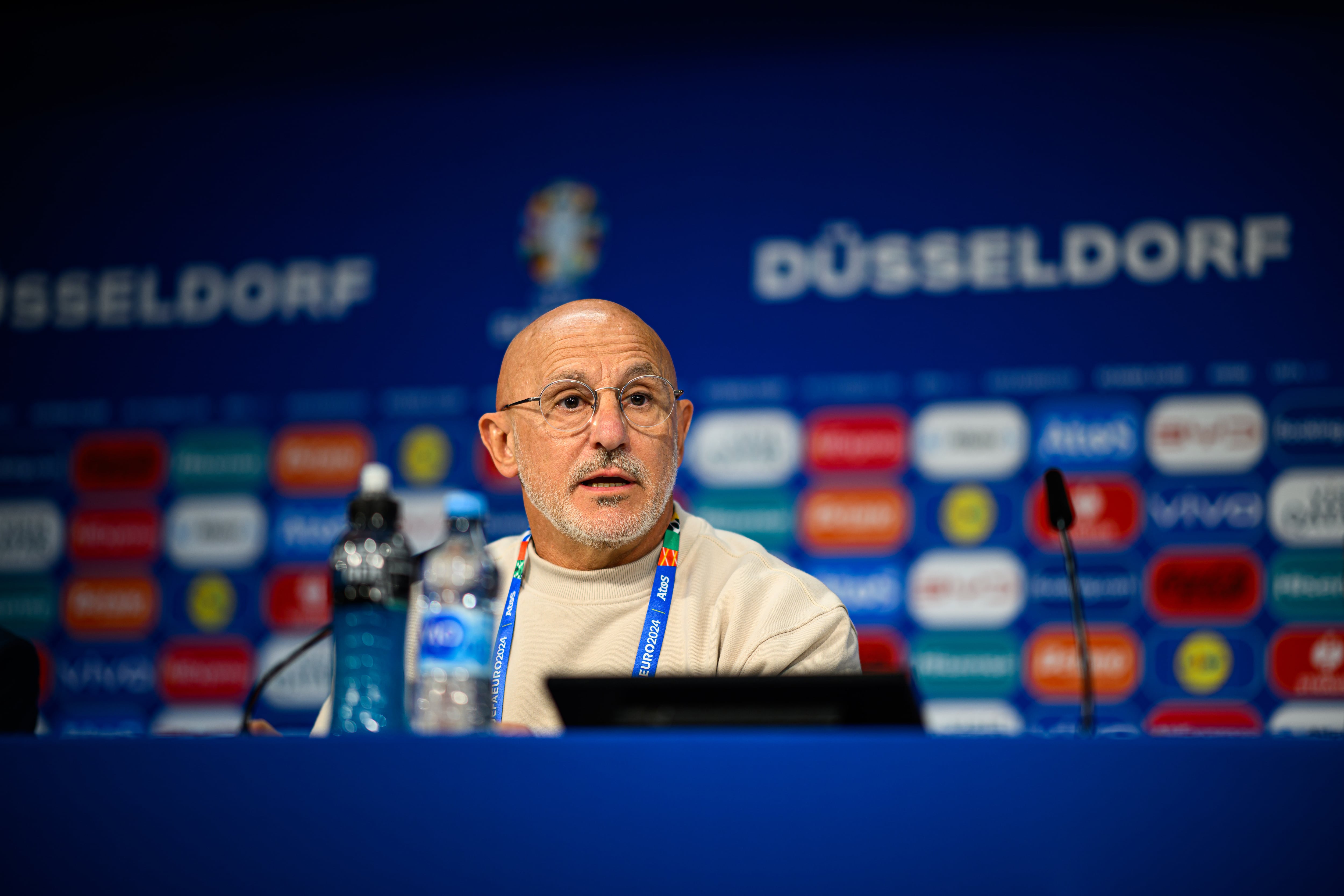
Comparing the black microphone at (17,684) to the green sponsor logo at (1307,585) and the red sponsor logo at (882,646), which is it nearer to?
the red sponsor logo at (882,646)

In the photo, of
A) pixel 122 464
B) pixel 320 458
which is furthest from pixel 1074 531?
pixel 122 464

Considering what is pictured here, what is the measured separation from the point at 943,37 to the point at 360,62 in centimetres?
→ 170

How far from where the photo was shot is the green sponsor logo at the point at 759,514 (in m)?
3.22

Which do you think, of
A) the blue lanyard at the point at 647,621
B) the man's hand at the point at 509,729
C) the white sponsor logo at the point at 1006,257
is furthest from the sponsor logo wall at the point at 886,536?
the man's hand at the point at 509,729

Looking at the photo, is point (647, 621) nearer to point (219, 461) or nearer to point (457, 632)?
point (457, 632)

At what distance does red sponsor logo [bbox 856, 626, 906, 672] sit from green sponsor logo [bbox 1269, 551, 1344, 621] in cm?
91

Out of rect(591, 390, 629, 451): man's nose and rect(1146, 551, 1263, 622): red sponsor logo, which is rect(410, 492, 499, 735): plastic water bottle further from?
rect(1146, 551, 1263, 622): red sponsor logo

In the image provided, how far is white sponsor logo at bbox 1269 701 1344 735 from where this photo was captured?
289 centimetres

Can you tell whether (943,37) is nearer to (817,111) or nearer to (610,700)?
(817,111)

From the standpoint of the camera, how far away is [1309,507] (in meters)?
2.93

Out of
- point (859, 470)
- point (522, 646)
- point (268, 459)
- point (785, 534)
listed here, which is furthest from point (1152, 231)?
point (268, 459)

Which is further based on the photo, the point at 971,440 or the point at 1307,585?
the point at 971,440

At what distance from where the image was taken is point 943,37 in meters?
3.25

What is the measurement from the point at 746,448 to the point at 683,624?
1.50 m
